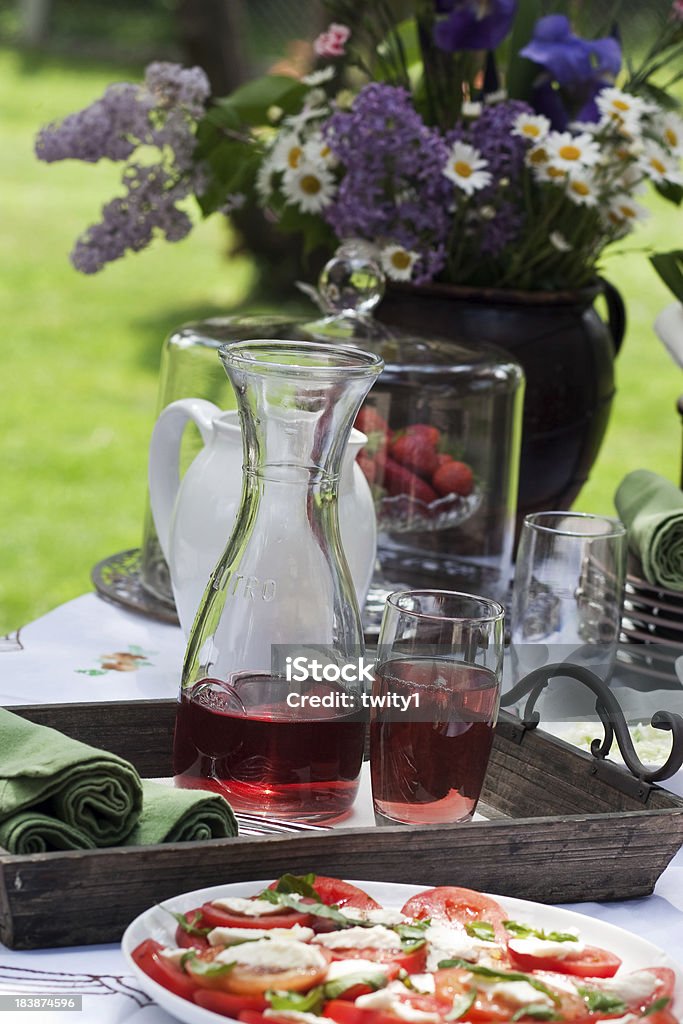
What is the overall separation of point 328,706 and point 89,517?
2997 millimetres

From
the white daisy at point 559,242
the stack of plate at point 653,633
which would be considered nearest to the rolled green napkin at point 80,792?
the stack of plate at point 653,633

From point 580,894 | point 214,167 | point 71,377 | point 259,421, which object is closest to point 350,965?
point 580,894

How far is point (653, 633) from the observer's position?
41.4 inches

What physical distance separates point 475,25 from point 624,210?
0.22 metres

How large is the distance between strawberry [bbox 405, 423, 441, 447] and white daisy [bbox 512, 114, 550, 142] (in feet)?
0.96

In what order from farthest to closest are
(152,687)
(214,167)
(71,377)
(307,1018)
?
1. (71,377)
2. (214,167)
3. (152,687)
4. (307,1018)

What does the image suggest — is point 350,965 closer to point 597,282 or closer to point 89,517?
point 597,282

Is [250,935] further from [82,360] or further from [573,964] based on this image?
[82,360]

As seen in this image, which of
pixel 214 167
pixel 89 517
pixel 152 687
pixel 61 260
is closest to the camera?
pixel 152 687

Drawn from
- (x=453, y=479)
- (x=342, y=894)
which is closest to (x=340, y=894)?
(x=342, y=894)

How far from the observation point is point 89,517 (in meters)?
3.62

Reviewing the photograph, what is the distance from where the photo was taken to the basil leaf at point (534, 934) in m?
0.55

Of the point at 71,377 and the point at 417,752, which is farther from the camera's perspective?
the point at 71,377

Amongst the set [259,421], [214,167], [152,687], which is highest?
[214,167]
